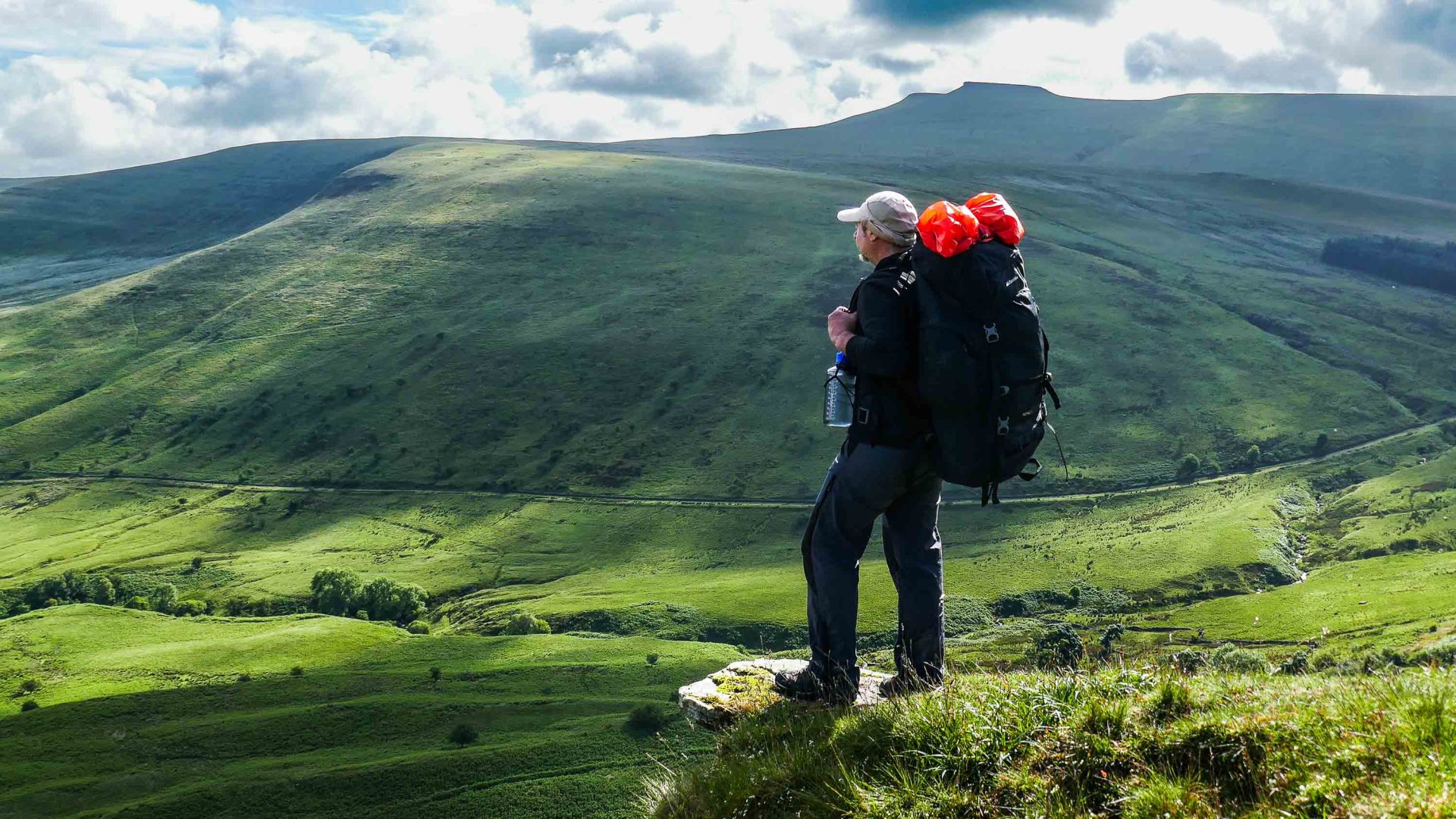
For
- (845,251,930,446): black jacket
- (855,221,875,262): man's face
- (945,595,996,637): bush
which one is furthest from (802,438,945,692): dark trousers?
(945,595,996,637): bush

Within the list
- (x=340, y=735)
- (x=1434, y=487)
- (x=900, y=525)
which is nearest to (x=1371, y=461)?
(x=1434, y=487)

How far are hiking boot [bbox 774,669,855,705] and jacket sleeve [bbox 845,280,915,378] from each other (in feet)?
11.2

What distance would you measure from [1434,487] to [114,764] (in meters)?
189

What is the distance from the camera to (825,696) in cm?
1106

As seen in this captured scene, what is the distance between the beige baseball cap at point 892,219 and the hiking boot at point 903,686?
14.6 ft

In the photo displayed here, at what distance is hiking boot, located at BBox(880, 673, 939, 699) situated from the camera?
1044 centimetres

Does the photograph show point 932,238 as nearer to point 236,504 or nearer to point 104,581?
point 104,581

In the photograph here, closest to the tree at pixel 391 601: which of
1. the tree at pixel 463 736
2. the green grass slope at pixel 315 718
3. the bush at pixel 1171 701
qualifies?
the green grass slope at pixel 315 718

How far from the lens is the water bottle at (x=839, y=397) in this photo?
10805mm

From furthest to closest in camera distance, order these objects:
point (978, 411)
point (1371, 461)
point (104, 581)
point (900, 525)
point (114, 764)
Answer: point (1371, 461), point (104, 581), point (114, 764), point (900, 525), point (978, 411)

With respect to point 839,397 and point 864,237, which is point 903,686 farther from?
point 864,237

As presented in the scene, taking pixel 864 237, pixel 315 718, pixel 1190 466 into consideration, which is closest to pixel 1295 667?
pixel 864 237

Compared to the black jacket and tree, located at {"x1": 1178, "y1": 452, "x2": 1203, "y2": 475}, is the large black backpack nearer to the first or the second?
the black jacket

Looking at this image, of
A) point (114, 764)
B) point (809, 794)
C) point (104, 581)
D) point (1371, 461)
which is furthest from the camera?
point (1371, 461)
